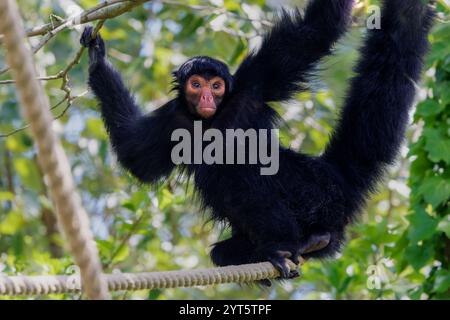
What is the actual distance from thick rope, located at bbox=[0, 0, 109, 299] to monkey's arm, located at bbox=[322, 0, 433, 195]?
12.1 ft

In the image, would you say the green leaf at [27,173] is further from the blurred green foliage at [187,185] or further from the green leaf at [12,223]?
the green leaf at [12,223]

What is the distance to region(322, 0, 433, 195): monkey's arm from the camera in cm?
616

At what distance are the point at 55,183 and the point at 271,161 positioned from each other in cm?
346

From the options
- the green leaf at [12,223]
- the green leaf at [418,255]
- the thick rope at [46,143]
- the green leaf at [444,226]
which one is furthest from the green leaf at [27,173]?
the thick rope at [46,143]

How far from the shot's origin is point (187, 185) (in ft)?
22.2

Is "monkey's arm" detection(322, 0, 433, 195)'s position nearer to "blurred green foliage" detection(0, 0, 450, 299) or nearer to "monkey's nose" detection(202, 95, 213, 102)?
"blurred green foliage" detection(0, 0, 450, 299)

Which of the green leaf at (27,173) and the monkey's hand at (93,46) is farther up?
the monkey's hand at (93,46)

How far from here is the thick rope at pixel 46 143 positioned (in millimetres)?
2852

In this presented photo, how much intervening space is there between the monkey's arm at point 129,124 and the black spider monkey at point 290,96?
0.08 m

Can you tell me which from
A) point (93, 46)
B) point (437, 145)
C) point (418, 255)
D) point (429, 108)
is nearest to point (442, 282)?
point (418, 255)

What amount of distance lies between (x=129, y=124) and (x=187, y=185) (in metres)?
0.81


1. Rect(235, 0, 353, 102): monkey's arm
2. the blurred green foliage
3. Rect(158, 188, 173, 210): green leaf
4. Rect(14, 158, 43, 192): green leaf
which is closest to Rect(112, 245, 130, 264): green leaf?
the blurred green foliage

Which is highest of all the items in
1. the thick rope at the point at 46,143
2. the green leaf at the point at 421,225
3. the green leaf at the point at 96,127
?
the thick rope at the point at 46,143

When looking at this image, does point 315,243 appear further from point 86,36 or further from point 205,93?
point 86,36
